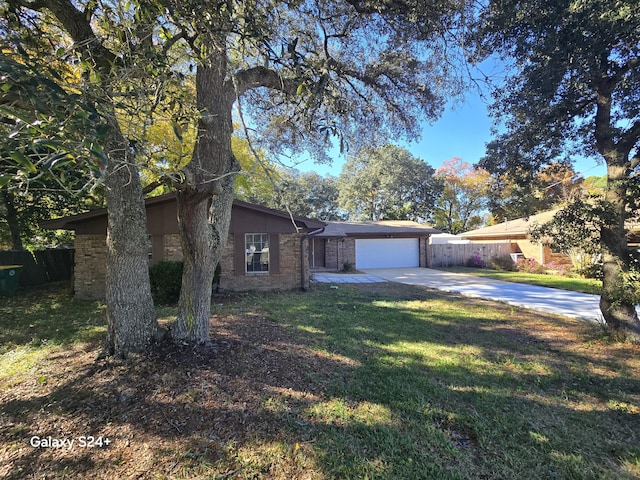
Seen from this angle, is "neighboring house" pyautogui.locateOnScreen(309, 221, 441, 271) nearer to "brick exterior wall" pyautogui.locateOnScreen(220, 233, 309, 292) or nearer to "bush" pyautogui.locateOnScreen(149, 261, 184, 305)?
"brick exterior wall" pyautogui.locateOnScreen(220, 233, 309, 292)

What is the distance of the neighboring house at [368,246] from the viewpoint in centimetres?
1809

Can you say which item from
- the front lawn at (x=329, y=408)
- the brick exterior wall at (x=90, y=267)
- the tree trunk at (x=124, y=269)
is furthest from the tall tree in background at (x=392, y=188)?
the tree trunk at (x=124, y=269)

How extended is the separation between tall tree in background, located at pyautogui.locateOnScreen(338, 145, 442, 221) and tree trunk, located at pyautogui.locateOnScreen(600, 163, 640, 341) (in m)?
25.3

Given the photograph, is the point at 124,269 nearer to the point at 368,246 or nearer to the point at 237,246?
the point at 237,246

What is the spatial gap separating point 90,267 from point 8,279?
2849mm

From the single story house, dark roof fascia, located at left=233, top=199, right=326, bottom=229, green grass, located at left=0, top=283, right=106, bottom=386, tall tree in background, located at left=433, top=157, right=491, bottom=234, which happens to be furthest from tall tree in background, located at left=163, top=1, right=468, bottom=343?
tall tree in background, located at left=433, top=157, right=491, bottom=234

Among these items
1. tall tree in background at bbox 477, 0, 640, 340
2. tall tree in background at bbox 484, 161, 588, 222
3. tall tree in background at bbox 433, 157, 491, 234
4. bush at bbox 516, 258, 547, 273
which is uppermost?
tall tree in background at bbox 433, 157, 491, 234

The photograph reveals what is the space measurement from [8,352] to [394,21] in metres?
8.18

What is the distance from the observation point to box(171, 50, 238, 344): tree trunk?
3.97 m

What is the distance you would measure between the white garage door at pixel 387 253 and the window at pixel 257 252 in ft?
30.9

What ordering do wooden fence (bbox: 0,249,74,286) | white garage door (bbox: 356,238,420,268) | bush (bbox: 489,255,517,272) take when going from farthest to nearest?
white garage door (bbox: 356,238,420,268) < bush (bbox: 489,255,517,272) < wooden fence (bbox: 0,249,74,286)

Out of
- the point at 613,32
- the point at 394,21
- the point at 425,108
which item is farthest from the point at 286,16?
the point at 613,32

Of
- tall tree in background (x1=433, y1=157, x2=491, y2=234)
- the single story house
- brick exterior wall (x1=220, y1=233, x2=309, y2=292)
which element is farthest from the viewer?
tall tree in background (x1=433, y1=157, x2=491, y2=234)

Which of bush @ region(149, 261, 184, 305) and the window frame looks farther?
the window frame
